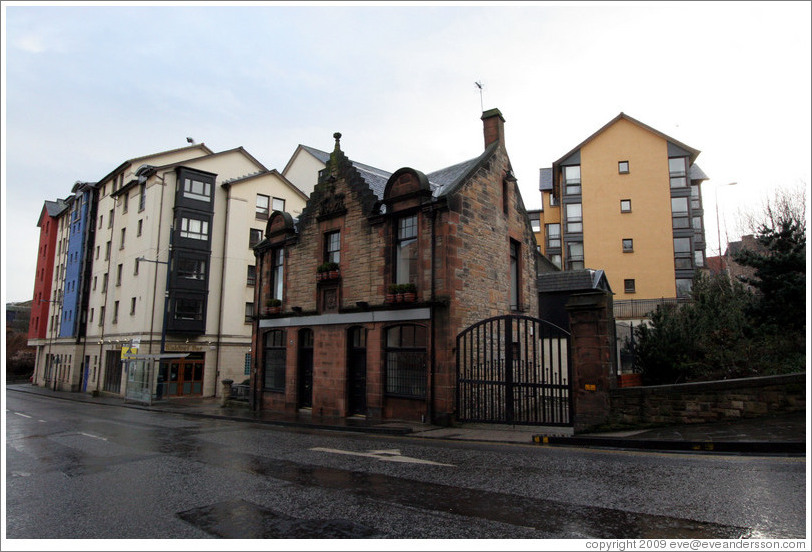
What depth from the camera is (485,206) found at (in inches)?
712

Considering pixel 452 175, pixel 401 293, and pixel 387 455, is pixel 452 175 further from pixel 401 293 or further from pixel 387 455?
pixel 387 455

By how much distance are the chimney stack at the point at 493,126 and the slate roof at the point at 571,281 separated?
7.45 metres

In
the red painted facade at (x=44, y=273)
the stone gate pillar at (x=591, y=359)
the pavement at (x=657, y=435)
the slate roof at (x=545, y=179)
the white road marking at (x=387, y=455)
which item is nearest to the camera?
the pavement at (x=657, y=435)

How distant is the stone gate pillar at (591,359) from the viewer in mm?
11453

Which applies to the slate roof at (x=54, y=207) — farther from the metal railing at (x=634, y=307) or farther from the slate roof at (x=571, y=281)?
the metal railing at (x=634, y=307)

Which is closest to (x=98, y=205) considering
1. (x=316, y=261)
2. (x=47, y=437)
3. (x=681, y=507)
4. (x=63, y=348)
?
(x=63, y=348)

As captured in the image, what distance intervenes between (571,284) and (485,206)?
25.6ft

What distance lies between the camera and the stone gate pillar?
1145 cm

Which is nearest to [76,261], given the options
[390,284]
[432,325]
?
[390,284]

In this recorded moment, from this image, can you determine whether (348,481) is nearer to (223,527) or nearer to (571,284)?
(223,527)

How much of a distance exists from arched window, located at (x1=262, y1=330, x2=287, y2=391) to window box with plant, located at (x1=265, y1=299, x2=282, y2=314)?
920mm

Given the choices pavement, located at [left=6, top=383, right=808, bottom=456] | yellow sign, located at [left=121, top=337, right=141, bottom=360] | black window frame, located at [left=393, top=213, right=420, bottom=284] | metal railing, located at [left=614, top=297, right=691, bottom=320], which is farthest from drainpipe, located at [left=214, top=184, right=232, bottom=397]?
metal railing, located at [left=614, top=297, right=691, bottom=320]

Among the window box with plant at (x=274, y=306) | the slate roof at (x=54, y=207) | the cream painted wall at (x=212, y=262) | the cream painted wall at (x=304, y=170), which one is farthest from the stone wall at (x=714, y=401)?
the slate roof at (x=54, y=207)

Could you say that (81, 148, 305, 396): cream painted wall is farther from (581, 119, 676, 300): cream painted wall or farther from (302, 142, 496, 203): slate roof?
(581, 119, 676, 300): cream painted wall
